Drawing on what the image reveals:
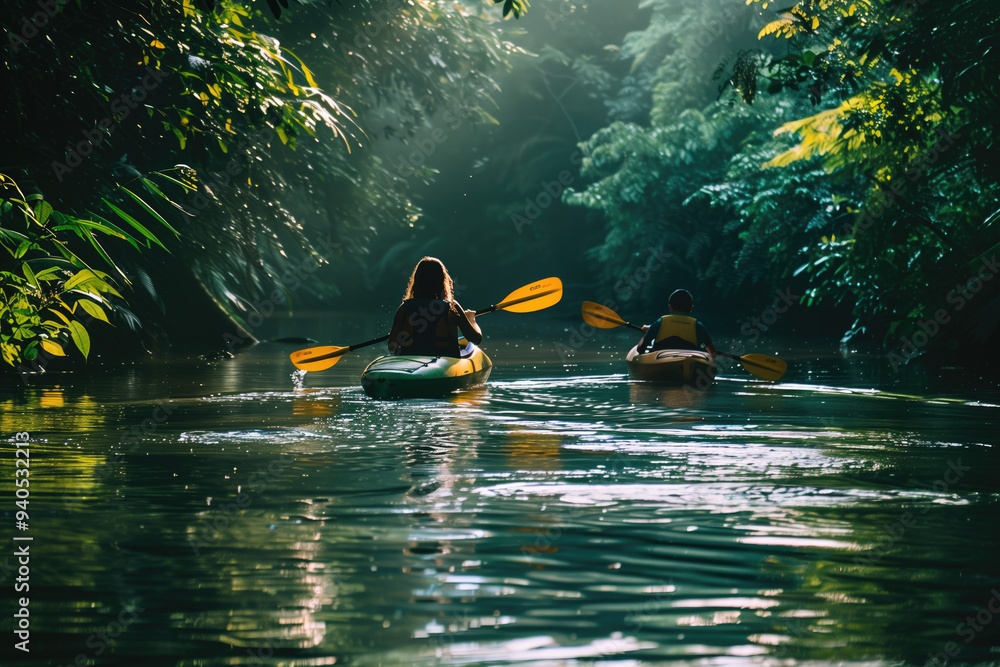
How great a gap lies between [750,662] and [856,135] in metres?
12.8

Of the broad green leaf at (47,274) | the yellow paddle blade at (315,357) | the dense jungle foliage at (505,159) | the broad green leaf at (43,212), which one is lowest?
the yellow paddle blade at (315,357)

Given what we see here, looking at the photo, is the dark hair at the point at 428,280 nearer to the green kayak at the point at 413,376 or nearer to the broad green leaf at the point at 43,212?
the green kayak at the point at 413,376

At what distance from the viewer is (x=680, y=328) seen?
41.7ft

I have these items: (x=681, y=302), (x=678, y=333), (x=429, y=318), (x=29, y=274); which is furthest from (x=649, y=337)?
(x=29, y=274)

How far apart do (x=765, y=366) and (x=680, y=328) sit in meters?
0.99

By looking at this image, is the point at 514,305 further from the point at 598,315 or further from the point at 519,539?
the point at 519,539

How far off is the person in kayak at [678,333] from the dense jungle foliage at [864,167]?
2516 millimetres

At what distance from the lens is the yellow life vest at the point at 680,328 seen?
1270 centimetres

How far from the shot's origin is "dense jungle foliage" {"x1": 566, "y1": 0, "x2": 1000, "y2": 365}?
13.1 meters

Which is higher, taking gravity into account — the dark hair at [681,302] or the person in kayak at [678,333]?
the dark hair at [681,302]

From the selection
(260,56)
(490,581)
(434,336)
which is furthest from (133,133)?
(490,581)

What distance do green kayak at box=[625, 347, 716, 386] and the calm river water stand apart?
2.16 metres

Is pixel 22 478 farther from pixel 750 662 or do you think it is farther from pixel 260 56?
pixel 260 56

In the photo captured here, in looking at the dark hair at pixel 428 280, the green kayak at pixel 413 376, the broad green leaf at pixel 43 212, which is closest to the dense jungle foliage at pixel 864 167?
the dark hair at pixel 428 280
